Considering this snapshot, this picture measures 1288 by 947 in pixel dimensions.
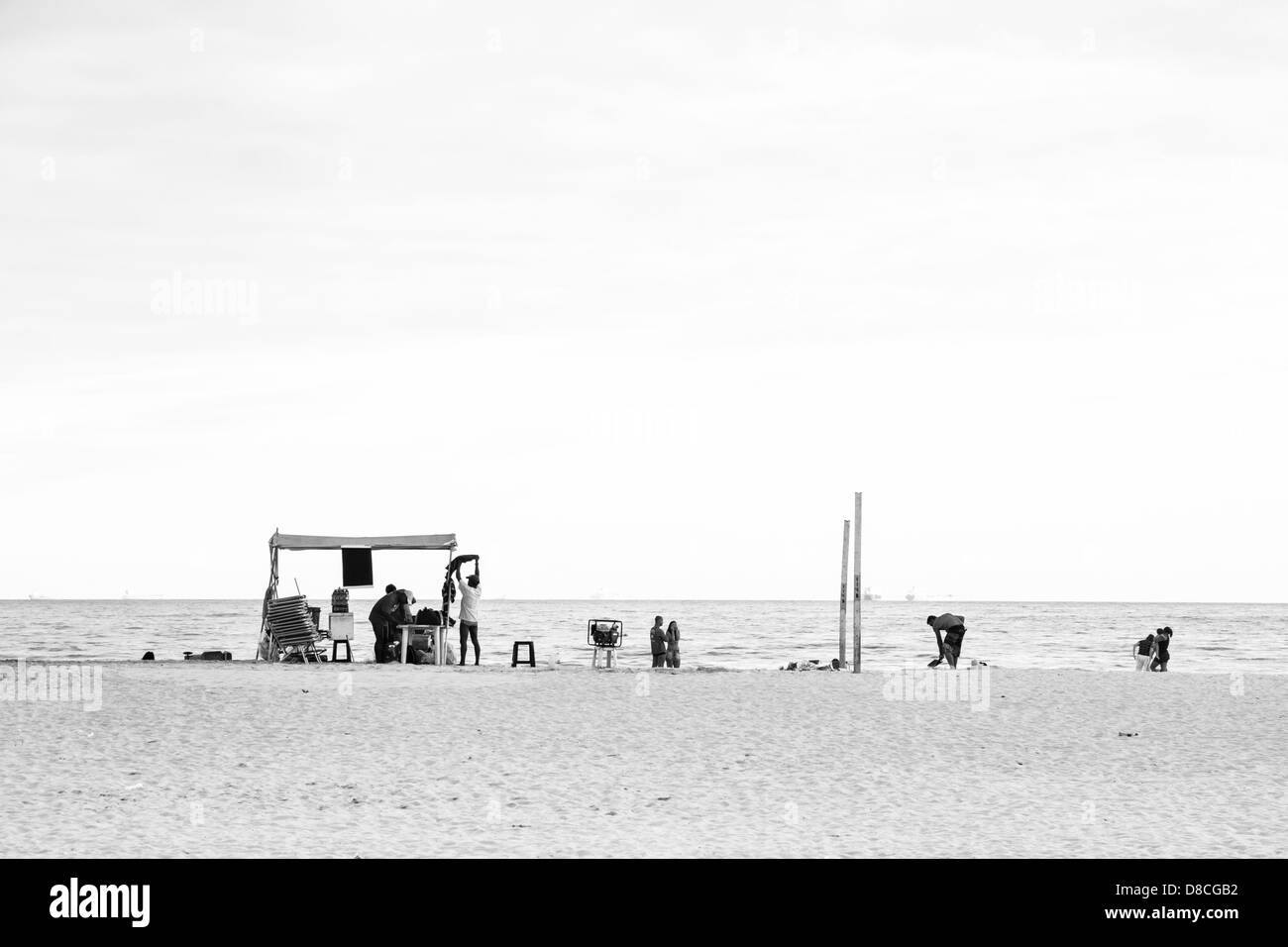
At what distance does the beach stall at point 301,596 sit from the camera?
2259 cm

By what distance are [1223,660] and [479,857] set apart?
45328 millimetres

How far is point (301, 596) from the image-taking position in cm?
2334

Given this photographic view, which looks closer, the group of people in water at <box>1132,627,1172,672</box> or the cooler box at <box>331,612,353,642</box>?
the cooler box at <box>331,612,353,642</box>

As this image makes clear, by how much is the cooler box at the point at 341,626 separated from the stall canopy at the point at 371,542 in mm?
1305

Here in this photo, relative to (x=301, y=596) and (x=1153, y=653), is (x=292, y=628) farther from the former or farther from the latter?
(x=1153, y=653)

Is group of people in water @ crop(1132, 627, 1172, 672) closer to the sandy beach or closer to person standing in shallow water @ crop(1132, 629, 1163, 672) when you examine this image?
person standing in shallow water @ crop(1132, 629, 1163, 672)

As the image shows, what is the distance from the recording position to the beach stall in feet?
74.1

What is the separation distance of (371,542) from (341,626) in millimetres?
1823

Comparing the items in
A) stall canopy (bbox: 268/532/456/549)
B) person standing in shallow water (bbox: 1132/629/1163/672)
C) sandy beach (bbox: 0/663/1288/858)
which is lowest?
person standing in shallow water (bbox: 1132/629/1163/672)

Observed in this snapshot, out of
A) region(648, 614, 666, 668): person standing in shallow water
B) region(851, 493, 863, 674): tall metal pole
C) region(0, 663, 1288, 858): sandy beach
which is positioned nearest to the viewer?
region(0, 663, 1288, 858): sandy beach

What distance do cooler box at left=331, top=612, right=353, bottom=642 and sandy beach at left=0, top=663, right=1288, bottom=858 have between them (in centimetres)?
430

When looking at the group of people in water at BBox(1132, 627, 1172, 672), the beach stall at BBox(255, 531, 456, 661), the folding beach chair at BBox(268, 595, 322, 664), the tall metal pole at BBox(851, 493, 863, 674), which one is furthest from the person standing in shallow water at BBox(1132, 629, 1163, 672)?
the folding beach chair at BBox(268, 595, 322, 664)

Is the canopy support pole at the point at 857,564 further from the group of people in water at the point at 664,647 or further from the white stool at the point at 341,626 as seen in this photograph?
the white stool at the point at 341,626
